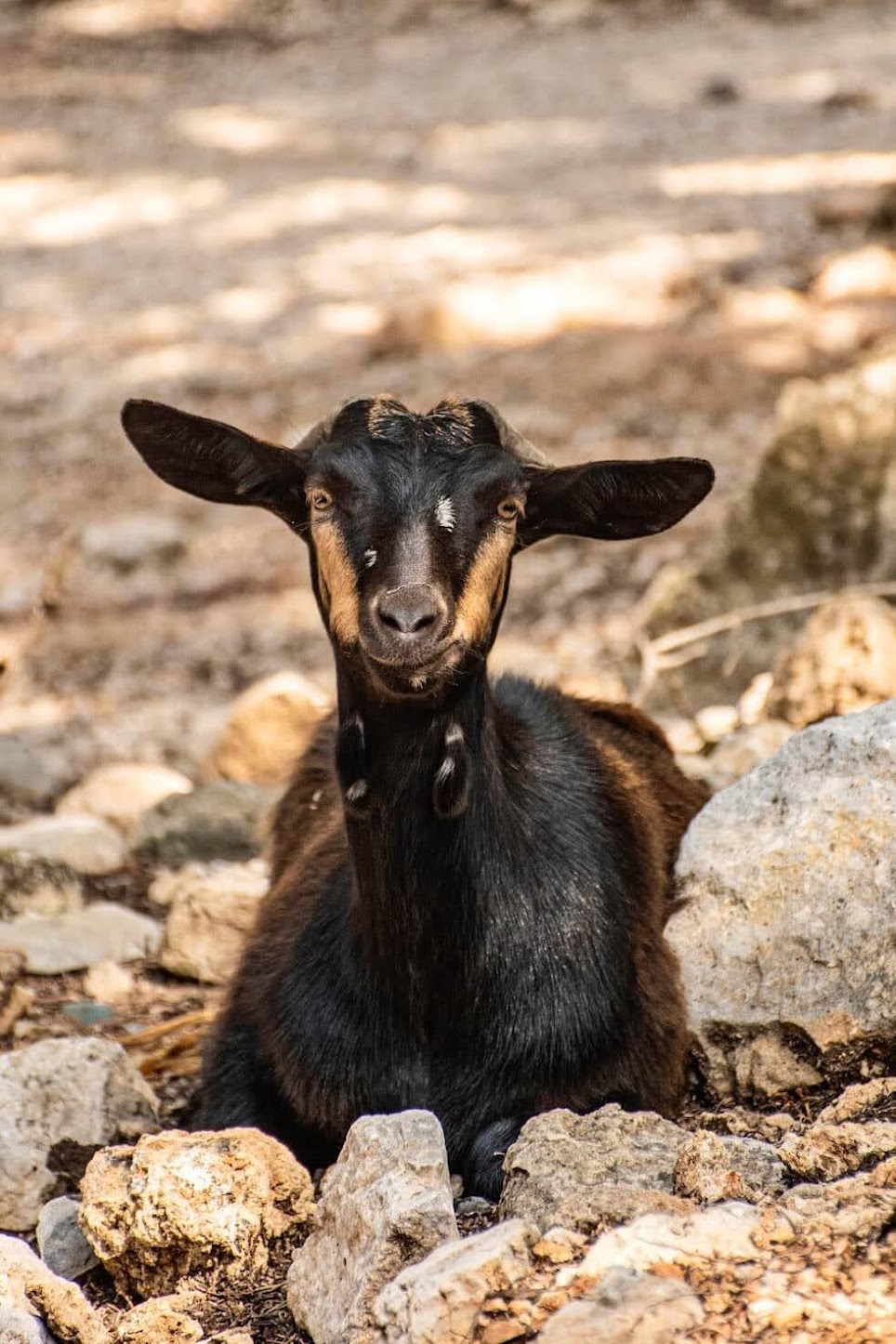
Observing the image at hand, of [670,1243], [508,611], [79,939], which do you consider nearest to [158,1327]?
[670,1243]

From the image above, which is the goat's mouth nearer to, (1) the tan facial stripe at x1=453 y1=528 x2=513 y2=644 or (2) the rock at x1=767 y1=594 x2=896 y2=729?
(1) the tan facial stripe at x1=453 y1=528 x2=513 y2=644

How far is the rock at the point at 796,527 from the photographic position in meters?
8.40

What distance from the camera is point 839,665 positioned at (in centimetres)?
660

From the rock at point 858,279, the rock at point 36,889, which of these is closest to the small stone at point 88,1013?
the rock at point 36,889

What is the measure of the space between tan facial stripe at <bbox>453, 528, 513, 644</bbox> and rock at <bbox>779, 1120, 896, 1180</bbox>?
1.27m

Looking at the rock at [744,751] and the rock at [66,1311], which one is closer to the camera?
the rock at [66,1311]

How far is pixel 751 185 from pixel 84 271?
5.00 metres

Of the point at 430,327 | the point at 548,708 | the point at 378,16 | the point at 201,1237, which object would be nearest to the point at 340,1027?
the point at 201,1237

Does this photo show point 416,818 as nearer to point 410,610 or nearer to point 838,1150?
point 410,610

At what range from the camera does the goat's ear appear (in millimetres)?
4617

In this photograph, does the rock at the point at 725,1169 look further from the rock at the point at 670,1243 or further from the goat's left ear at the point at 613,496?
the goat's left ear at the point at 613,496

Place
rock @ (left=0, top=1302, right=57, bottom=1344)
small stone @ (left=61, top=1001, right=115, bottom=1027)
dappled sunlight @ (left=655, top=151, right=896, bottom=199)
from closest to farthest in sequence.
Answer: rock @ (left=0, top=1302, right=57, bottom=1344), small stone @ (left=61, top=1001, right=115, bottom=1027), dappled sunlight @ (left=655, top=151, right=896, bottom=199)

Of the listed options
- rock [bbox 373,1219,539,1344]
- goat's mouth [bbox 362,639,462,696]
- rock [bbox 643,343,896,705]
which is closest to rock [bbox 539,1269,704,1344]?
rock [bbox 373,1219,539,1344]

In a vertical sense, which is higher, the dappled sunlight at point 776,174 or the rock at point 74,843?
the dappled sunlight at point 776,174
